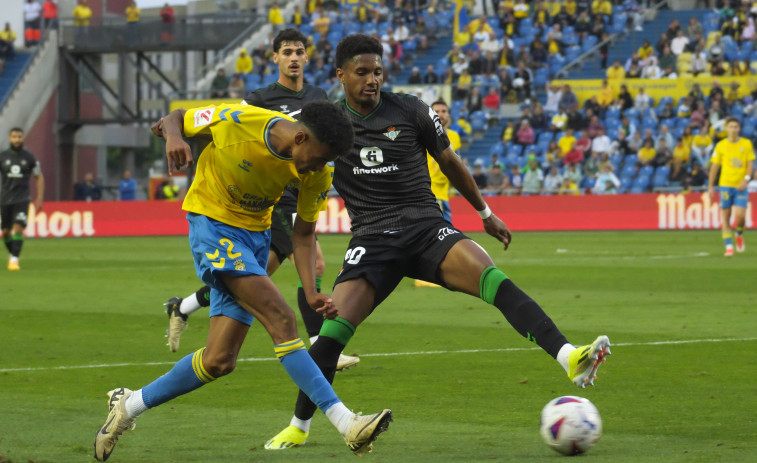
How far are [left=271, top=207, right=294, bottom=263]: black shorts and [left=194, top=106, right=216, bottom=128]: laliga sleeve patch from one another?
12.4ft

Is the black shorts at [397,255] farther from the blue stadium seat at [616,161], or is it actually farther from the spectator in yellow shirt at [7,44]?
the spectator in yellow shirt at [7,44]

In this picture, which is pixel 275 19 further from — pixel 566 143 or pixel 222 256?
pixel 222 256

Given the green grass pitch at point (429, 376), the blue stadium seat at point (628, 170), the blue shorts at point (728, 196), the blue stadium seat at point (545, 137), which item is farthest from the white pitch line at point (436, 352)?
the blue stadium seat at point (545, 137)

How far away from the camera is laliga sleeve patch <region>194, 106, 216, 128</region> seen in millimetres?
5777

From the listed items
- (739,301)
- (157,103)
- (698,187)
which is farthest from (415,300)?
(157,103)

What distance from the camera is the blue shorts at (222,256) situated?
223 inches

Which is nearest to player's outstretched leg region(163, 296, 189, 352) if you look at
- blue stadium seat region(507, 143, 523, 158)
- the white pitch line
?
the white pitch line

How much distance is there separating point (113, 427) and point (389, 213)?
1.84m

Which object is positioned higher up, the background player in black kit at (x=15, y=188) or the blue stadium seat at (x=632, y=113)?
the background player in black kit at (x=15, y=188)

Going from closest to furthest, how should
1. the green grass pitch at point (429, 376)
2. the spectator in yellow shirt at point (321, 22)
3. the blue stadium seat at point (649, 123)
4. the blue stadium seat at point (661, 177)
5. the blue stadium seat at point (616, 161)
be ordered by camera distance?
the green grass pitch at point (429, 376) → the blue stadium seat at point (661, 177) → the blue stadium seat at point (616, 161) → the blue stadium seat at point (649, 123) → the spectator in yellow shirt at point (321, 22)

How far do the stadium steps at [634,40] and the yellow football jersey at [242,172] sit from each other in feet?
97.5

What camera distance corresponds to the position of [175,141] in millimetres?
5527

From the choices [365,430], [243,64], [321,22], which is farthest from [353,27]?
[365,430]

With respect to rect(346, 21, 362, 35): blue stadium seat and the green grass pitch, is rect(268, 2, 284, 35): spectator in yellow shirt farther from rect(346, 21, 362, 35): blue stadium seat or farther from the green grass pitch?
the green grass pitch
